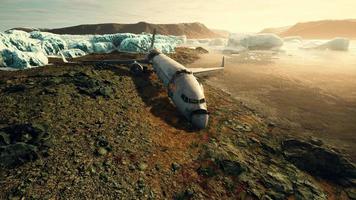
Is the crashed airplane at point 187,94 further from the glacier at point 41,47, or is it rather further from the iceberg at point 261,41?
the iceberg at point 261,41

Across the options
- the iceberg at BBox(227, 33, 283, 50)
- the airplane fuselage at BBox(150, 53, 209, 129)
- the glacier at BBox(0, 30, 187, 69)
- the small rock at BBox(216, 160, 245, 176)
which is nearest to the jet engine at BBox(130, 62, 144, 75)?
the airplane fuselage at BBox(150, 53, 209, 129)

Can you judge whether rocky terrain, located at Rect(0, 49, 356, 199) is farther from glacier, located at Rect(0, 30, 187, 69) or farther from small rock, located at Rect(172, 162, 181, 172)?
glacier, located at Rect(0, 30, 187, 69)

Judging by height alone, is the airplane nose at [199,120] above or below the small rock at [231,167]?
above

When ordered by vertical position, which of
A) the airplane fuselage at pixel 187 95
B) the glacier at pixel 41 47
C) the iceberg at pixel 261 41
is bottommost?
the airplane fuselage at pixel 187 95

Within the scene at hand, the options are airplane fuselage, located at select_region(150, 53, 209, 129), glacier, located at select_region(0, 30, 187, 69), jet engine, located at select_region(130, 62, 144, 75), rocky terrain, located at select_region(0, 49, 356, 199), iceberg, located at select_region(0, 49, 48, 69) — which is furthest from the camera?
jet engine, located at select_region(130, 62, 144, 75)

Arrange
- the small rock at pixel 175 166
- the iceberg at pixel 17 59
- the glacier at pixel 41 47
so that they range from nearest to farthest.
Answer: the small rock at pixel 175 166
the iceberg at pixel 17 59
the glacier at pixel 41 47

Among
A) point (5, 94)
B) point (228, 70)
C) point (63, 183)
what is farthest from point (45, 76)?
point (228, 70)

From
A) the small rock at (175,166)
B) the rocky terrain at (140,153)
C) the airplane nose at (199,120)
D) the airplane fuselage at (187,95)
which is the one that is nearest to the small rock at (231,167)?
the rocky terrain at (140,153)
